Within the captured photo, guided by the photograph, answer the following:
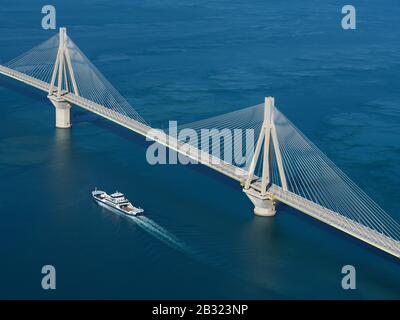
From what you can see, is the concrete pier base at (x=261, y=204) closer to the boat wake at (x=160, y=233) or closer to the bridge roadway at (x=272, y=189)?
the bridge roadway at (x=272, y=189)

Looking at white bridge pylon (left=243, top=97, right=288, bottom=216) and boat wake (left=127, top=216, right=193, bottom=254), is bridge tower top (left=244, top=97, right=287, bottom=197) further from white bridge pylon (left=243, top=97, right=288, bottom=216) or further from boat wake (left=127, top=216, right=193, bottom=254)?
boat wake (left=127, top=216, right=193, bottom=254)

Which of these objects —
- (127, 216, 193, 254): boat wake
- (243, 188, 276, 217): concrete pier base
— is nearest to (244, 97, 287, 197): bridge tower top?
(243, 188, 276, 217): concrete pier base

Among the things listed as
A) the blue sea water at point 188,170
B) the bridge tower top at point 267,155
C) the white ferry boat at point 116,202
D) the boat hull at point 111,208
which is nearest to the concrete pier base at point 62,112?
the blue sea water at point 188,170

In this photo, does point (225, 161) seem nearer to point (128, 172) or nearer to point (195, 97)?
point (128, 172)

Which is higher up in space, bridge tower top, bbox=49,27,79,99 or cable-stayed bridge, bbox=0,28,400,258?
bridge tower top, bbox=49,27,79,99

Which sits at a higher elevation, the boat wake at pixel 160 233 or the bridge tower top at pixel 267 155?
the bridge tower top at pixel 267 155

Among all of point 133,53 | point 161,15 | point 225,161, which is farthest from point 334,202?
point 161,15
